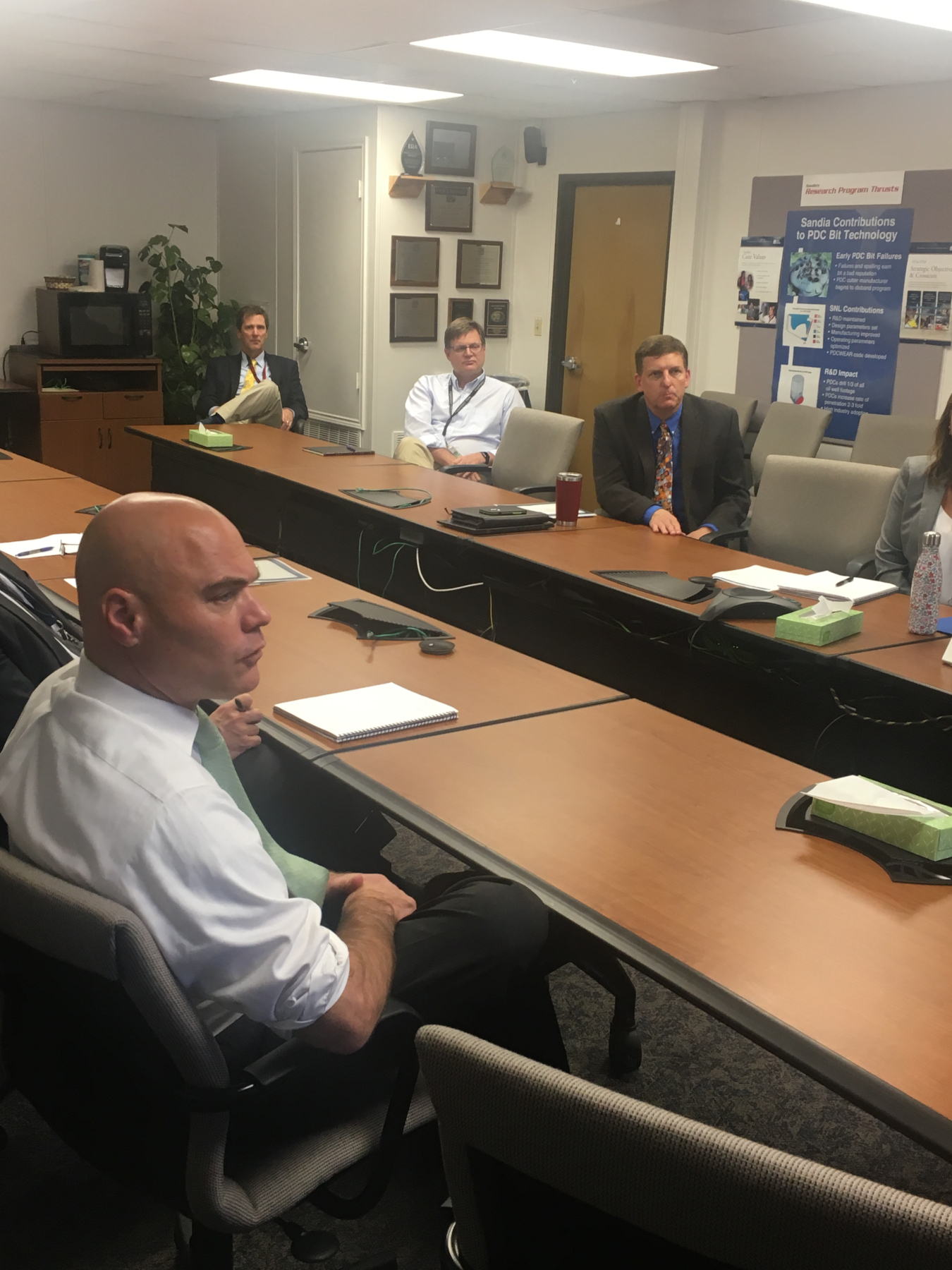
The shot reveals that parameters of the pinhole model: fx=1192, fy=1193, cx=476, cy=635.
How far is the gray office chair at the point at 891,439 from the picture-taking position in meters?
5.40

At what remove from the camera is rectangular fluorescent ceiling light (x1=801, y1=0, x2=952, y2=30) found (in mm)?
3854

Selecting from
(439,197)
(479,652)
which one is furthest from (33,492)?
(439,197)

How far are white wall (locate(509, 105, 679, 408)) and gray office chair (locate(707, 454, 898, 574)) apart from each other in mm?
3285

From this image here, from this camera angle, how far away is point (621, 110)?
695 cm

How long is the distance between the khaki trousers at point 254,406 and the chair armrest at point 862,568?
3.52 meters

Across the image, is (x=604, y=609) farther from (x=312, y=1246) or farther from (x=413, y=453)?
(x=413, y=453)

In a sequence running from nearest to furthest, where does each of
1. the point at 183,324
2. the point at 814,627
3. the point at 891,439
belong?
1. the point at 814,627
2. the point at 891,439
3. the point at 183,324

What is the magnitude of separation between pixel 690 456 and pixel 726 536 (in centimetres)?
47

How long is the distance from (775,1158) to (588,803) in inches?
40.6

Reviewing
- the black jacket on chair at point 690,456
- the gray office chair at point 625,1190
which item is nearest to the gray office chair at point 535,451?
the black jacket on chair at point 690,456

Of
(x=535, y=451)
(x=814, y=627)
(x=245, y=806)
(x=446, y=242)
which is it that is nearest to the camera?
(x=245, y=806)

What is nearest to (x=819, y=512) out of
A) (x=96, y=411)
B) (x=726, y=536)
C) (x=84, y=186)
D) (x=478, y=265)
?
(x=726, y=536)

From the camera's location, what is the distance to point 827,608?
263 centimetres

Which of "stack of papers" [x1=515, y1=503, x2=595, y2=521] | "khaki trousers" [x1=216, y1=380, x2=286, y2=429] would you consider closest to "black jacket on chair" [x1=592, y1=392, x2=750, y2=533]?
"stack of papers" [x1=515, y1=503, x2=595, y2=521]
